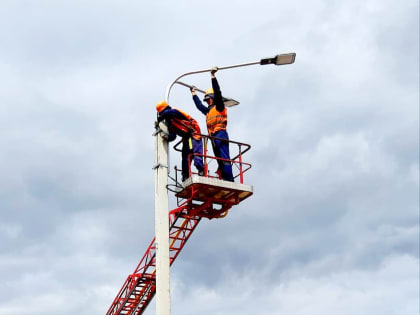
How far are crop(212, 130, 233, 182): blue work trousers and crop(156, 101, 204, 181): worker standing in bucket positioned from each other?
749 millimetres

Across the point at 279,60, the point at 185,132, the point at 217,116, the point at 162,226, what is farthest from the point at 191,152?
the point at 279,60

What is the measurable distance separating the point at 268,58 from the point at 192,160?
17.0 ft

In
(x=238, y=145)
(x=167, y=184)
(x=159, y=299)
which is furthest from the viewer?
(x=238, y=145)

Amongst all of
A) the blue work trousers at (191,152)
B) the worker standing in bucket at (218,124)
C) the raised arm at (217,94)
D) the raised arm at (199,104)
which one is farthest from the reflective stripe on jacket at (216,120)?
the blue work trousers at (191,152)

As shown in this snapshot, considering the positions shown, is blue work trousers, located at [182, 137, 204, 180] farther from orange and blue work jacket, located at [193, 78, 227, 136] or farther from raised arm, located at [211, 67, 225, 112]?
raised arm, located at [211, 67, 225, 112]

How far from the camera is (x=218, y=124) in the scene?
28.5 meters

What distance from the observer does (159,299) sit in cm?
2475

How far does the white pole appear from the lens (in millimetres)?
24828

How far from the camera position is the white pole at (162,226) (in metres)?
24.8

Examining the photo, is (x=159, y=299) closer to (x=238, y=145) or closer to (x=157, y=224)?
(x=157, y=224)

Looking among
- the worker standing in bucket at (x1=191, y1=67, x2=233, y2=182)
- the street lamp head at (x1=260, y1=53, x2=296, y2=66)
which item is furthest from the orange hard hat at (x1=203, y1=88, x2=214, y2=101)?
the street lamp head at (x1=260, y1=53, x2=296, y2=66)

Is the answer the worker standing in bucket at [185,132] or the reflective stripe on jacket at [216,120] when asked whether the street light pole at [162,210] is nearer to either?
the worker standing in bucket at [185,132]

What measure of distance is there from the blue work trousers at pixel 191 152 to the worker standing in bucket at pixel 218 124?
0.82 meters

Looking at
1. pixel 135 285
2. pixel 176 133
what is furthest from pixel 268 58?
pixel 135 285
